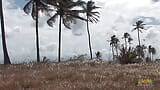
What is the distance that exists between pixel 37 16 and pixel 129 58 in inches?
630

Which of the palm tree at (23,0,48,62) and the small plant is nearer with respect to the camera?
the small plant

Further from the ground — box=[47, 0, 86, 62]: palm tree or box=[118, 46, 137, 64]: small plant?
box=[47, 0, 86, 62]: palm tree

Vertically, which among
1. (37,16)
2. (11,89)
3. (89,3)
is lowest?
(11,89)

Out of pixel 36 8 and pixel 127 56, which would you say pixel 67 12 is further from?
pixel 127 56

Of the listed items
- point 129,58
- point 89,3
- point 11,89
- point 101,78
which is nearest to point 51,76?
point 101,78

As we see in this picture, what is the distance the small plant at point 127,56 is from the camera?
26406 mm

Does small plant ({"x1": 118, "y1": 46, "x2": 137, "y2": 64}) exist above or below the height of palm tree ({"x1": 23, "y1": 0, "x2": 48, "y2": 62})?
below

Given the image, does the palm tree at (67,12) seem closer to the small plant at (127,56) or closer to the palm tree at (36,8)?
the palm tree at (36,8)

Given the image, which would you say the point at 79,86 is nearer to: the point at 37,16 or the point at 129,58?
the point at 129,58

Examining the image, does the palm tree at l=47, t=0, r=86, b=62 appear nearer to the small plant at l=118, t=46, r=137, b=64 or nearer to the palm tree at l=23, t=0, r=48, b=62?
the palm tree at l=23, t=0, r=48, b=62

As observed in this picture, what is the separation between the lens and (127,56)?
86.7ft

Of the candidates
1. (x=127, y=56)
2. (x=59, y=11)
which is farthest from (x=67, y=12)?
(x=127, y=56)

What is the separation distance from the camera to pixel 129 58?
26.5 meters

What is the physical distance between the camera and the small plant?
26.4m
